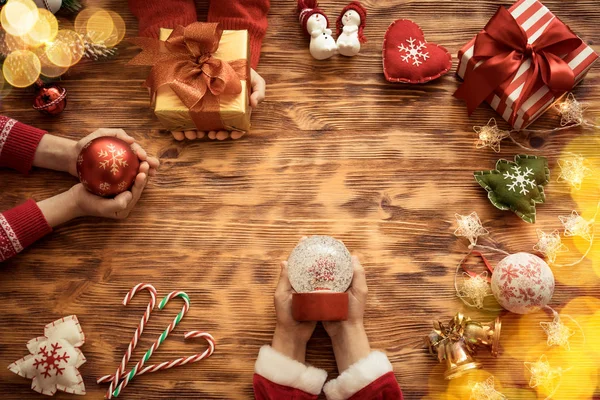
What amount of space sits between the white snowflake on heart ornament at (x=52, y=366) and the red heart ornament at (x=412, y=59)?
1.30 metres

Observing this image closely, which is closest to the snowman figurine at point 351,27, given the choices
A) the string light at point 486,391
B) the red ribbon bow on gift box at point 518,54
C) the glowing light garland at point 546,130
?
the red ribbon bow on gift box at point 518,54

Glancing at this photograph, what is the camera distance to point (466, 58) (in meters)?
1.63

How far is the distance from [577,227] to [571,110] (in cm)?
39

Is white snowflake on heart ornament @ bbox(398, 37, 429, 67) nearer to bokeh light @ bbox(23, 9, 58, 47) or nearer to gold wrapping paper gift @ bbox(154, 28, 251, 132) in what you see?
gold wrapping paper gift @ bbox(154, 28, 251, 132)

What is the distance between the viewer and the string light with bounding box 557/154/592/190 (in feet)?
5.35

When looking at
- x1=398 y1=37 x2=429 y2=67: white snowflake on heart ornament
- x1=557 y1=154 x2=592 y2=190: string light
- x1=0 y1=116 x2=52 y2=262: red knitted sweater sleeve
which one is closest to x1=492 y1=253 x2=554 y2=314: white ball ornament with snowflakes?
x1=557 y1=154 x2=592 y2=190: string light

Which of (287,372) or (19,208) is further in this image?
(19,208)

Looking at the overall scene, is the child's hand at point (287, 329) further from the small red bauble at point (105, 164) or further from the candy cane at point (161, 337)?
the small red bauble at point (105, 164)

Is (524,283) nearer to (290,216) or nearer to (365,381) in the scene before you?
(365,381)

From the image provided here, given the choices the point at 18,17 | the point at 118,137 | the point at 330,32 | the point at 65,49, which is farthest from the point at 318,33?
the point at 18,17

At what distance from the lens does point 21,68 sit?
166 centimetres

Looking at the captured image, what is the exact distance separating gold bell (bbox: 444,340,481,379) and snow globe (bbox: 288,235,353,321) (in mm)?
326

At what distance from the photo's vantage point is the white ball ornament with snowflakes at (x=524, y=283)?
1.39m

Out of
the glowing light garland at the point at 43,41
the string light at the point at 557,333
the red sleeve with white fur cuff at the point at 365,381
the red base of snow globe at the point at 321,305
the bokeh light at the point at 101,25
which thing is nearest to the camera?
the red base of snow globe at the point at 321,305
